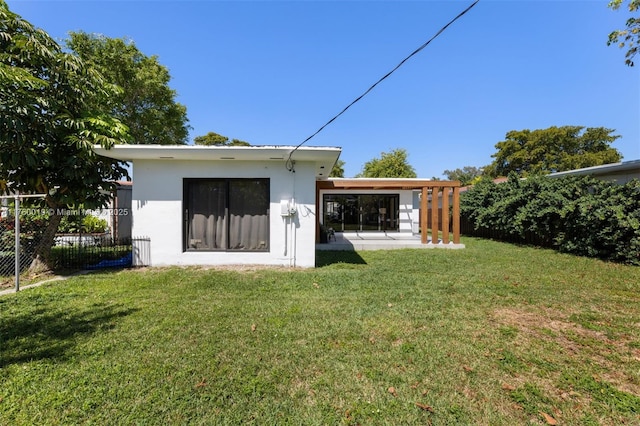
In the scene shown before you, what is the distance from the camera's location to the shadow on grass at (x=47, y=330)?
2.81m

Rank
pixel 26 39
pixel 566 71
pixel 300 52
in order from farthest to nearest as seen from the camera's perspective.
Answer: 1. pixel 566 71
2. pixel 300 52
3. pixel 26 39

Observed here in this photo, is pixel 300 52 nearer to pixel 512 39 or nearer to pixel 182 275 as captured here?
pixel 512 39

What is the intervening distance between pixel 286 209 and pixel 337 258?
98.2 inches

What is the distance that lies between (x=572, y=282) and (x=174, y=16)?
1102 centimetres

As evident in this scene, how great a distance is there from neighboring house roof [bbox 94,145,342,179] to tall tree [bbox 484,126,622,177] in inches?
1210

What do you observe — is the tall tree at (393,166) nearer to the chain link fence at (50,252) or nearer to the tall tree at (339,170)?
the tall tree at (339,170)

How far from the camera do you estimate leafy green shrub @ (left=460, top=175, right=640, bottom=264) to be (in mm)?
7469

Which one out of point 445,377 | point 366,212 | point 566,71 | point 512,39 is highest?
point 566,71

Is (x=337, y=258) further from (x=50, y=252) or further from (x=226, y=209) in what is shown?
(x=50, y=252)

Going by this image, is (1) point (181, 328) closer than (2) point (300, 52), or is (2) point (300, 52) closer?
(1) point (181, 328)

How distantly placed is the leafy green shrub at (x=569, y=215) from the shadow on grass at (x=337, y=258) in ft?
22.1

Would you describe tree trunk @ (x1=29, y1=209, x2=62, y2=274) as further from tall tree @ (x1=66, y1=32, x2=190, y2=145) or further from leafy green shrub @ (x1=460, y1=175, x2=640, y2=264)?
leafy green shrub @ (x1=460, y1=175, x2=640, y2=264)

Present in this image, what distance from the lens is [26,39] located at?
18.4 feet

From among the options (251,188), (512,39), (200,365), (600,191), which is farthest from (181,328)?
(600,191)
